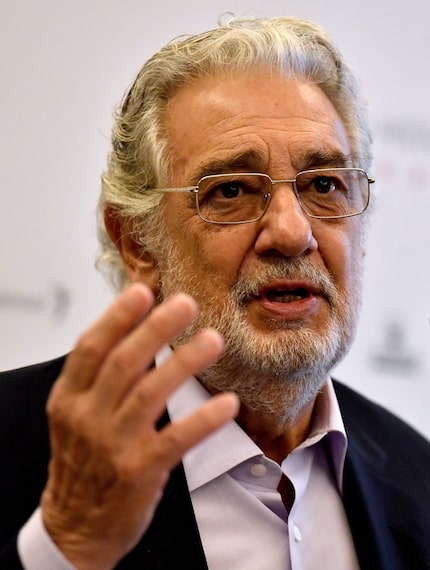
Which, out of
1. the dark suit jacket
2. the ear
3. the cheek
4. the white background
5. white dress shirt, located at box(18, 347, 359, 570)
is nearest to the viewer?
the dark suit jacket

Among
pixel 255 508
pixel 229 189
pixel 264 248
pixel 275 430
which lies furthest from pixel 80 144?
pixel 255 508

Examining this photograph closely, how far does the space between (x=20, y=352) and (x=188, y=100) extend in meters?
0.67

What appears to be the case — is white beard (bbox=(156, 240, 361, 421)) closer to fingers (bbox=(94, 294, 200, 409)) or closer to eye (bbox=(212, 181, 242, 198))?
eye (bbox=(212, 181, 242, 198))

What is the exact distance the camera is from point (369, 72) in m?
2.00

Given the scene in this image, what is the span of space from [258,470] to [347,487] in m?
0.19

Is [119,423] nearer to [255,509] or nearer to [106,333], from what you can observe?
[106,333]

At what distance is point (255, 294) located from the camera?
1346 millimetres

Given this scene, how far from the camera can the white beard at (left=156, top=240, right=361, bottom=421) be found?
4.36 ft

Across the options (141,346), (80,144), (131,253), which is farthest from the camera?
(80,144)

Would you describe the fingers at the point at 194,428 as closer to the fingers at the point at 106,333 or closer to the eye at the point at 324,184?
the fingers at the point at 106,333

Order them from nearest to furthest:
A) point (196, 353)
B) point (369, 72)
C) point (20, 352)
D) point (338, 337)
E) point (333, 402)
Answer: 1. point (196, 353)
2. point (338, 337)
3. point (333, 402)
4. point (20, 352)
5. point (369, 72)

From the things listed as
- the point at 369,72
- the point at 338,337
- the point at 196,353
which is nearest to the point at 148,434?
the point at 196,353

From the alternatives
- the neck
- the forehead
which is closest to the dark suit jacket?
the neck

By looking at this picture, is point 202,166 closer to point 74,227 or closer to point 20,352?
point 74,227
